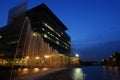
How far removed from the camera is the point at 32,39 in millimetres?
82562

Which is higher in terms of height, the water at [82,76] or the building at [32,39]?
the building at [32,39]

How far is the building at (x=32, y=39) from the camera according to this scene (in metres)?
81.5

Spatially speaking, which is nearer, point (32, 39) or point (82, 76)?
point (82, 76)

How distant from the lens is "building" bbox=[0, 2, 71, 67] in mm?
81500

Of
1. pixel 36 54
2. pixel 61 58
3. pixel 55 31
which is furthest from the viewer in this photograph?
pixel 55 31

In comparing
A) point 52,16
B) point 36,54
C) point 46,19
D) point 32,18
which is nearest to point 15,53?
point 36,54

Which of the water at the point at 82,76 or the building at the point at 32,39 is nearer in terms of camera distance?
the water at the point at 82,76

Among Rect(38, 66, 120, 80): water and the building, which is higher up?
the building

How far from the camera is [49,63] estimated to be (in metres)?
93.5

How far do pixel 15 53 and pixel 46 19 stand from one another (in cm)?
4445

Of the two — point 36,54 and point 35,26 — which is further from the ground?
point 35,26

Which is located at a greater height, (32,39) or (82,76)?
(32,39)

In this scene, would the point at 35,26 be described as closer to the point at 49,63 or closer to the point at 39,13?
the point at 39,13

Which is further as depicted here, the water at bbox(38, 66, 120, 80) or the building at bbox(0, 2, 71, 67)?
the building at bbox(0, 2, 71, 67)
